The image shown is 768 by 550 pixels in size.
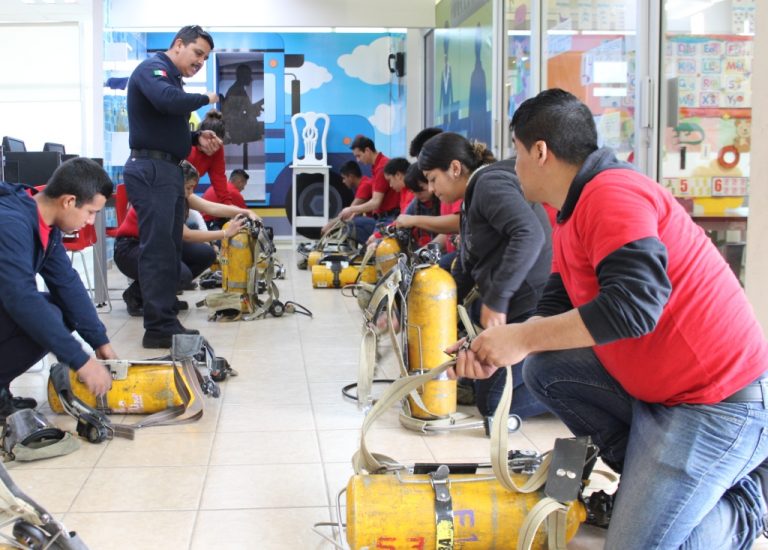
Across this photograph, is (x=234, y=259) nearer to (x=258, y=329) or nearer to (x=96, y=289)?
(x=258, y=329)

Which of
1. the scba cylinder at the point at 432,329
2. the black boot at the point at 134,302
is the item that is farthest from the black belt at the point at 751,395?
the black boot at the point at 134,302

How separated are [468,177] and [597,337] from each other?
2107 millimetres

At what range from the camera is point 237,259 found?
6.06m

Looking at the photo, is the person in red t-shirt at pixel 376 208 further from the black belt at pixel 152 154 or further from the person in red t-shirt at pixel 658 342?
the person in red t-shirt at pixel 658 342

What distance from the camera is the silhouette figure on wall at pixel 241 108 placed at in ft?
41.9

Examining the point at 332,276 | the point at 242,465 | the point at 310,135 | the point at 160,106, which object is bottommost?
the point at 242,465

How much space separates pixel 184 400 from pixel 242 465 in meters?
0.60

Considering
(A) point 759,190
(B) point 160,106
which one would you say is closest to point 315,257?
(B) point 160,106

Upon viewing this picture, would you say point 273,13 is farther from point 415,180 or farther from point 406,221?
point 406,221

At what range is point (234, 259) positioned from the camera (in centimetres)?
607

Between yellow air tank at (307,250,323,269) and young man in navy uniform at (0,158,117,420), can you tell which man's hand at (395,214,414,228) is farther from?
yellow air tank at (307,250,323,269)

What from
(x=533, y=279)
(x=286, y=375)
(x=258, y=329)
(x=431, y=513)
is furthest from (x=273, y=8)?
(x=431, y=513)

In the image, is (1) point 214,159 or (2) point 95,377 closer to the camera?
(2) point 95,377

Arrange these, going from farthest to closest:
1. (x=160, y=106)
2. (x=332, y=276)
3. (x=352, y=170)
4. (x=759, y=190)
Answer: (x=352, y=170)
(x=332, y=276)
(x=160, y=106)
(x=759, y=190)
